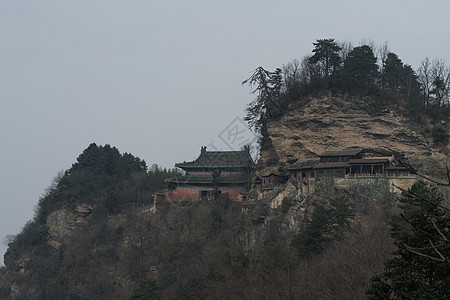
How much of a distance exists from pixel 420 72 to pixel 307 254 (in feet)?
75.6

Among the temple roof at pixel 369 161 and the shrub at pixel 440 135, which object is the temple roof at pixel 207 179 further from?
the shrub at pixel 440 135

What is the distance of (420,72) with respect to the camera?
43.9 metres

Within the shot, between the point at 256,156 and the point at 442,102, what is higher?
the point at 442,102

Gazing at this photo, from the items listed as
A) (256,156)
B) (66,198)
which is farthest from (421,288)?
(66,198)

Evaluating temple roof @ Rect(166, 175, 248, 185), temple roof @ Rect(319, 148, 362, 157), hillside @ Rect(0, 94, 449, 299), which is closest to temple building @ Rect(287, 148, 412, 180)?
temple roof @ Rect(319, 148, 362, 157)

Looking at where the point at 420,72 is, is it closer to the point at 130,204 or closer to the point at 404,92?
the point at 404,92

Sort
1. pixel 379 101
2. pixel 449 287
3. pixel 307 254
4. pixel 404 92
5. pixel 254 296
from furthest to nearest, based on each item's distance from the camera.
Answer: pixel 404 92
pixel 379 101
pixel 307 254
pixel 254 296
pixel 449 287

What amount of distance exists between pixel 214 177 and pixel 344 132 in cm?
1174

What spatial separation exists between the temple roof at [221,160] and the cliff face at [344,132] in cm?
385

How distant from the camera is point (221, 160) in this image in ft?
153

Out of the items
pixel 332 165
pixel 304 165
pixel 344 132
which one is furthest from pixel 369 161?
pixel 304 165

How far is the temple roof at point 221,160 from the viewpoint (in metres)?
45.3

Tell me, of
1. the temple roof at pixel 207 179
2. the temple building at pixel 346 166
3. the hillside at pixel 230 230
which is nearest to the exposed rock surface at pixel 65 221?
the hillside at pixel 230 230

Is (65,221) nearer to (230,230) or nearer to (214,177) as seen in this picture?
(214,177)
